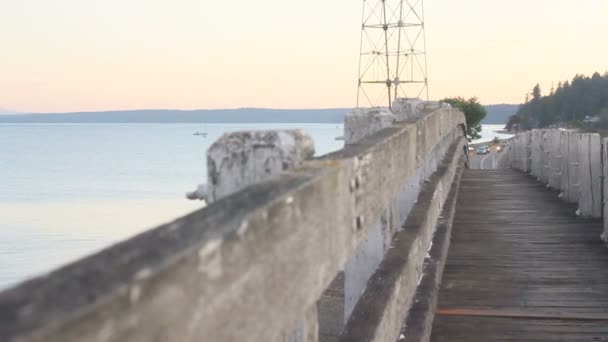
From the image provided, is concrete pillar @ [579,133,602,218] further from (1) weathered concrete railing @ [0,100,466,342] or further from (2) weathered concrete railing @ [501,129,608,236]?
(1) weathered concrete railing @ [0,100,466,342]

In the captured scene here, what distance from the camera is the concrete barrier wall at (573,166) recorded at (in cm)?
965

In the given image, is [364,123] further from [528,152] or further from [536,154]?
[528,152]

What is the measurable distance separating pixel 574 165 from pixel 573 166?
64 millimetres

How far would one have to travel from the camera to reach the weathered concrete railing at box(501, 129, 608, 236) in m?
9.56

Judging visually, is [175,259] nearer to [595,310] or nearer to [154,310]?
[154,310]

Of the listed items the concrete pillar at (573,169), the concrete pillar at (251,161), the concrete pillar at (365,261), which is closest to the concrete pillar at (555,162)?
the concrete pillar at (573,169)

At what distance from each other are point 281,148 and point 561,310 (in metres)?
4.00

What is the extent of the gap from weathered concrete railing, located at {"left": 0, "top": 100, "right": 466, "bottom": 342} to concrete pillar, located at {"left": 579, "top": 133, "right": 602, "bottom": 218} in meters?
6.13

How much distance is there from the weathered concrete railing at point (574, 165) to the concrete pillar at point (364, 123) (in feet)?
→ 13.4

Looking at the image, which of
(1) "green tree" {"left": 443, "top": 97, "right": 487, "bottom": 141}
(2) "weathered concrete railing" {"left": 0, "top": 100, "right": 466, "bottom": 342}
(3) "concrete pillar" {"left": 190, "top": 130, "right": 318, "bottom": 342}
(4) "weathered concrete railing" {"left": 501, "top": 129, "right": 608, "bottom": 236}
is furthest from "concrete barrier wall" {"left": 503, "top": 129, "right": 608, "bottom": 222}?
(1) "green tree" {"left": 443, "top": 97, "right": 487, "bottom": 141}

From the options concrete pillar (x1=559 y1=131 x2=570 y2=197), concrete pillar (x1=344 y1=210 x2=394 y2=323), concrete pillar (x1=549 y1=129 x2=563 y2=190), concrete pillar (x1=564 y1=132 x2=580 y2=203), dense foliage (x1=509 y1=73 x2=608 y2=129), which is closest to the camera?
concrete pillar (x1=344 y1=210 x2=394 y2=323)

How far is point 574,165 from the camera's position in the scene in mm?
11000

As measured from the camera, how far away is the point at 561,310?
5.75 metres

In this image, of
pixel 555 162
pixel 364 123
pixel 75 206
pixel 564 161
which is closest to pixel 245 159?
pixel 364 123
